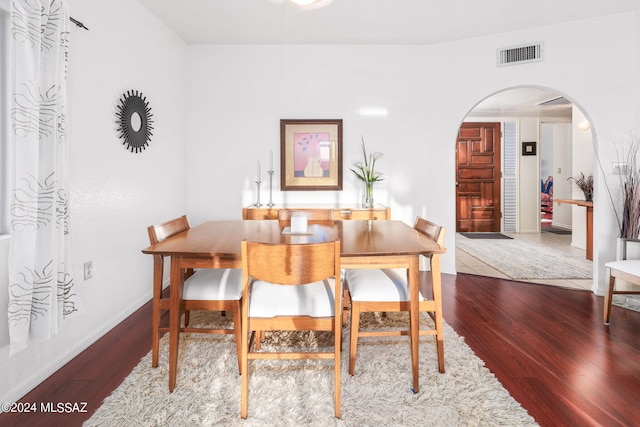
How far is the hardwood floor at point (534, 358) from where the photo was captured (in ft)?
5.68

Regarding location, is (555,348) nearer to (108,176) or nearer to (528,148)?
(108,176)

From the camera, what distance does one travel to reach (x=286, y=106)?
423 cm

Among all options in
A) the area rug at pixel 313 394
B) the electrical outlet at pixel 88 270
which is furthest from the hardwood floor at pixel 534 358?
the electrical outlet at pixel 88 270

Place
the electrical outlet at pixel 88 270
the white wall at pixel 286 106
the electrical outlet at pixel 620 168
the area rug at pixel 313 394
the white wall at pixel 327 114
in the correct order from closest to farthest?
1. the area rug at pixel 313 394
2. the electrical outlet at pixel 88 270
3. the white wall at pixel 286 106
4. the electrical outlet at pixel 620 168
5. the white wall at pixel 327 114

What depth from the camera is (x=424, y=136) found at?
4215mm

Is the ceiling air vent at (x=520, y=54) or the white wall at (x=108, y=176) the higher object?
the ceiling air vent at (x=520, y=54)

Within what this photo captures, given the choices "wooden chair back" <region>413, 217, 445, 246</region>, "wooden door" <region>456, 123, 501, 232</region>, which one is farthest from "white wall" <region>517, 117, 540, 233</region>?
"wooden chair back" <region>413, 217, 445, 246</region>

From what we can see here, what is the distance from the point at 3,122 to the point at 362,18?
113 inches

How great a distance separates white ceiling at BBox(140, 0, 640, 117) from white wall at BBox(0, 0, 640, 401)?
0.44 feet

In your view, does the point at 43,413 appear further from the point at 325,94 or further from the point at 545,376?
the point at 325,94

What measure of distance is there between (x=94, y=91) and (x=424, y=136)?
3.12m

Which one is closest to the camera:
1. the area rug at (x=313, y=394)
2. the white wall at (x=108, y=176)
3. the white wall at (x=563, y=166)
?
the area rug at (x=313, y=394)

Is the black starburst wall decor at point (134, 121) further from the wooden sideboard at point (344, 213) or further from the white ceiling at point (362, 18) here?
the wooden sideboard at point (344, 213)

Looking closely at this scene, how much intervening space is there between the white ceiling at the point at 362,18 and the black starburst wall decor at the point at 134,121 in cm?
85
